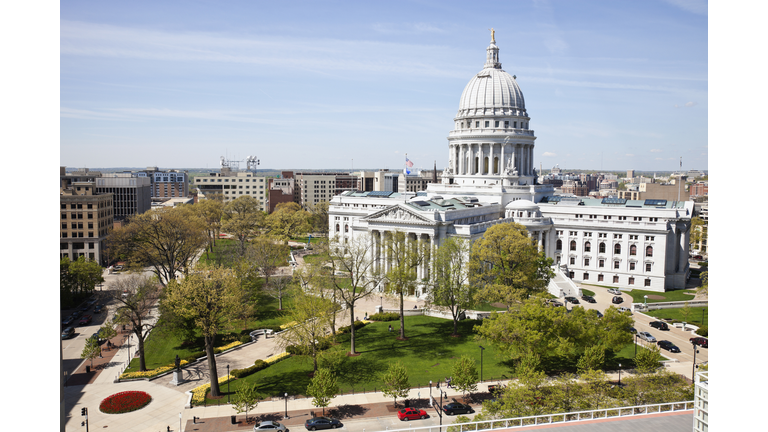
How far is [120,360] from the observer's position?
50.3 metres

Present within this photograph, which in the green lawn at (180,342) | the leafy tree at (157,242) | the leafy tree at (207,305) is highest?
the leafy tree at (157,242)

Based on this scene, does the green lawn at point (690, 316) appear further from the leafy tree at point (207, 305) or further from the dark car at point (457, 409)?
the leafy tree at point (207, 305)

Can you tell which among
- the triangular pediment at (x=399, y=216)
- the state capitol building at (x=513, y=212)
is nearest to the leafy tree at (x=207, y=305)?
the state capitol building at (x=513, y=212)

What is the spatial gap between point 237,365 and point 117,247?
104 feet

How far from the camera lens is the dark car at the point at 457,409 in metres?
38.4

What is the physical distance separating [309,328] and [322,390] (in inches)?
298

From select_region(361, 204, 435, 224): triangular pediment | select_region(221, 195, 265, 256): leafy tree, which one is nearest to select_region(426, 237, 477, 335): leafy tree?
select_region(361, 204, 435, 224): triangular pediment

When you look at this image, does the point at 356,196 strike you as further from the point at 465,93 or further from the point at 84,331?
the point at 84,331

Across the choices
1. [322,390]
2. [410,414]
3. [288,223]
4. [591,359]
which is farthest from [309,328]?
[288,223]

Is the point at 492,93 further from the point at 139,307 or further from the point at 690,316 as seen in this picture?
the point at 139,307

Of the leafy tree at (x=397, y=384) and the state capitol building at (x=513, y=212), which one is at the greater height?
the state capitol building at (x=513, y=212)

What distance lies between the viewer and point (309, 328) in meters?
44.5

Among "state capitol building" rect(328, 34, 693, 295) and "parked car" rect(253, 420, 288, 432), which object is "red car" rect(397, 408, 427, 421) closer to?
"parked car" rect(253, 420, 288, 432)

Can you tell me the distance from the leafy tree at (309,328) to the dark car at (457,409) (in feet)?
36.5
